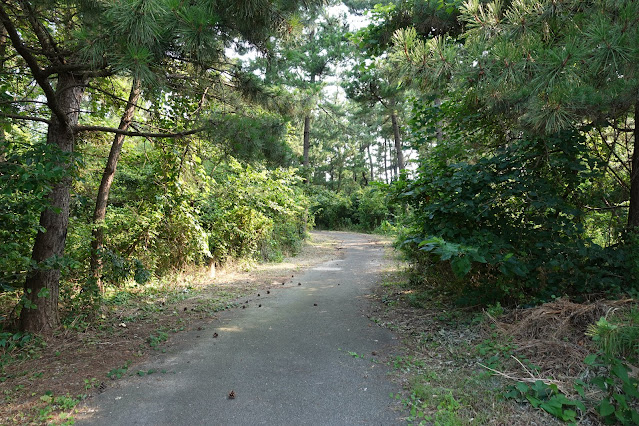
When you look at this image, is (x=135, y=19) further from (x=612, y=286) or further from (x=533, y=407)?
(x=612, y=286)

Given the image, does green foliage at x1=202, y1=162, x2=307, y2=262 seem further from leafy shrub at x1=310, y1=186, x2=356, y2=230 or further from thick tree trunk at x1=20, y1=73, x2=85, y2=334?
leafy shrub at x1=310, y1=186, x2=356, y2=230

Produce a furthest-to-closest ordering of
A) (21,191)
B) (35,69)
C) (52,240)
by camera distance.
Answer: (52,240) → (35,69) → (21,191)

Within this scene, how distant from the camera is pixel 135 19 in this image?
10.5 feet

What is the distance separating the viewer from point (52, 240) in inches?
180

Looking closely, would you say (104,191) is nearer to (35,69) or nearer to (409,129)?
(35,69)

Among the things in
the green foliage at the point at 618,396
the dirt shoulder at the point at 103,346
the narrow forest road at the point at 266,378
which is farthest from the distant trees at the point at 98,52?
the green foliage at the point at 618,396

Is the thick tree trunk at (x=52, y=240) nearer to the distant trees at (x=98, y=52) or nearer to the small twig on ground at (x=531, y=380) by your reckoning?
the distant trees at (x=98, y=52)

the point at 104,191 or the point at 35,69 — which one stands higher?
the point at 35,69

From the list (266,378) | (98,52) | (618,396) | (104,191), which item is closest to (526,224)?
(618,396)

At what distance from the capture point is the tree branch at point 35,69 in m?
3.86

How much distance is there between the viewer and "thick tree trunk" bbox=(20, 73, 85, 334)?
14.8ft

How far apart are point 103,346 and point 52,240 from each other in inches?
60.9

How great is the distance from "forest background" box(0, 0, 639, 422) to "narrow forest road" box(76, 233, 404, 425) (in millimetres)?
1538

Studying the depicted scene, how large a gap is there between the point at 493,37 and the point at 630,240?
3178 millimetres
